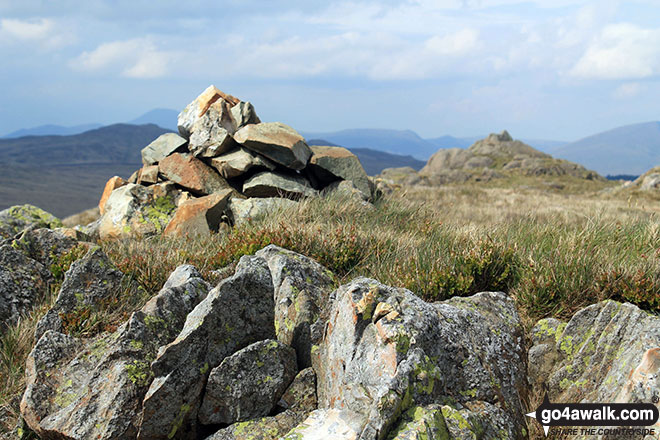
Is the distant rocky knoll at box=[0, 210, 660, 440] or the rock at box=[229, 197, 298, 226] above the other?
the rock at box=[229, 197, 298, 226]

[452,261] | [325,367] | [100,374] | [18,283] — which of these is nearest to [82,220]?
[18,283]

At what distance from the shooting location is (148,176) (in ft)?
47.4

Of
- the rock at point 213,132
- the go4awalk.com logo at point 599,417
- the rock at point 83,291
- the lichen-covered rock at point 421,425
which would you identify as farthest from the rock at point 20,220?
the go4awalk.com logo at point 599,417

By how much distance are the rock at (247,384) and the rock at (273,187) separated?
7644 millimetres

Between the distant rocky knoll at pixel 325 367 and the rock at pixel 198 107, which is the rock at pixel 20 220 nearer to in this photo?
the rock at pixel 198 107

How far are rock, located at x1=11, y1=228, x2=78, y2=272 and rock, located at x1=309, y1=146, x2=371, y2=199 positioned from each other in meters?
7.68

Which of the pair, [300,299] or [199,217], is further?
[199,217]

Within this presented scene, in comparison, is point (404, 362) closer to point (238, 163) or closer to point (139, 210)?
point (238, 163)

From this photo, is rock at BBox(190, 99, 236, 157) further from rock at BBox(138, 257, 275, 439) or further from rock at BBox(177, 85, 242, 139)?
rock at BBox(138, 257, 275, 439)

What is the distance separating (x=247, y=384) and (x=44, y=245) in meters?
4.87

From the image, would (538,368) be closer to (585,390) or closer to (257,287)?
(585,390)

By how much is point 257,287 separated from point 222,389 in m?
1.28

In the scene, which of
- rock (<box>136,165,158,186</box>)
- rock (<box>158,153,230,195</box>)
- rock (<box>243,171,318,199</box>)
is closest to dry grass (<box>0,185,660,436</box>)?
rock (<box>243,171,318,199</box>)

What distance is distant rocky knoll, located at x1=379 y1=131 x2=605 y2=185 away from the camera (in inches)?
2963
